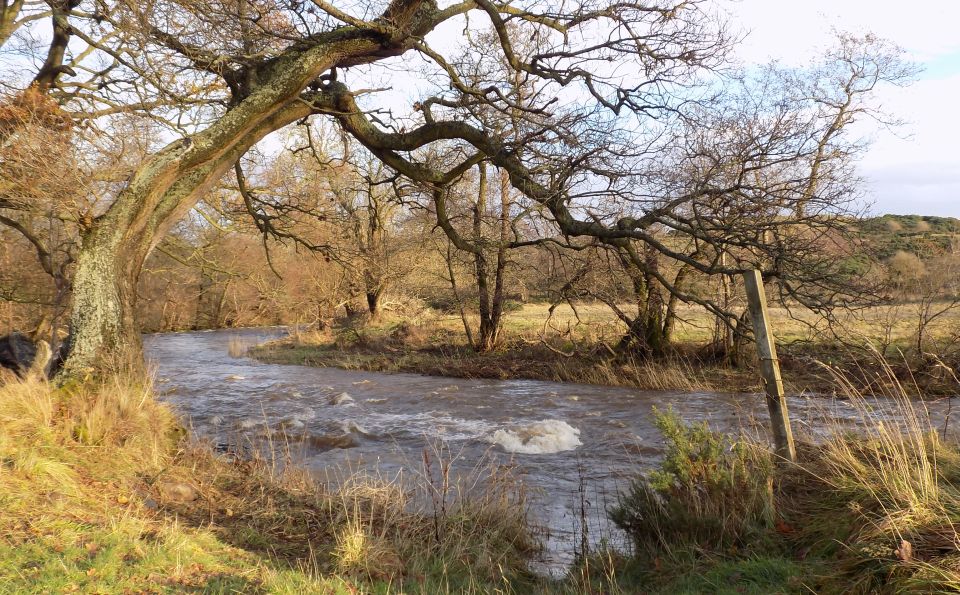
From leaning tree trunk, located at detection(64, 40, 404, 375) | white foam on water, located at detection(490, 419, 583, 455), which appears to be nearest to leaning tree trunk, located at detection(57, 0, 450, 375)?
leaning tree trunk, located at detection(64, 40, 404, 375)

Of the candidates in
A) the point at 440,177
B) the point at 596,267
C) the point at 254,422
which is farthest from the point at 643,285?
the point at 254,422

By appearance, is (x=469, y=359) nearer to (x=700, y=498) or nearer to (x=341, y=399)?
(x=341, y=399)

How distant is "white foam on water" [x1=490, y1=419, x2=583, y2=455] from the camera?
9102 mm

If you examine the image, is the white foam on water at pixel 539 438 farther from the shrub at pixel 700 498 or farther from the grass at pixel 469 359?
the shrub at pixel 700 498

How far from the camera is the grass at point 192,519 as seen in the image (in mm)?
3711

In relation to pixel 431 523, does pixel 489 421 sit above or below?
below

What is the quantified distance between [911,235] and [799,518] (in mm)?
17284

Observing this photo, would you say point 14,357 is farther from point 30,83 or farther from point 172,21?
point 172,21

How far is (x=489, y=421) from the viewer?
1130 cm

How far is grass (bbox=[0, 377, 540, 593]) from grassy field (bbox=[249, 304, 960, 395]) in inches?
249

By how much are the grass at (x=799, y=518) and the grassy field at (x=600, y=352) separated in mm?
5060

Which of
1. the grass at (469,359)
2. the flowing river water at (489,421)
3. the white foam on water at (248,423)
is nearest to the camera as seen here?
the flowing river water at (489,421)

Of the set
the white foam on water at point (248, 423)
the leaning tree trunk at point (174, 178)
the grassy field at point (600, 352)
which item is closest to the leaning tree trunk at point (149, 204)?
the leaning tree trunk at point (174, 178)

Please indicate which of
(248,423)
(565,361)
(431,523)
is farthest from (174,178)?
(565,361)
